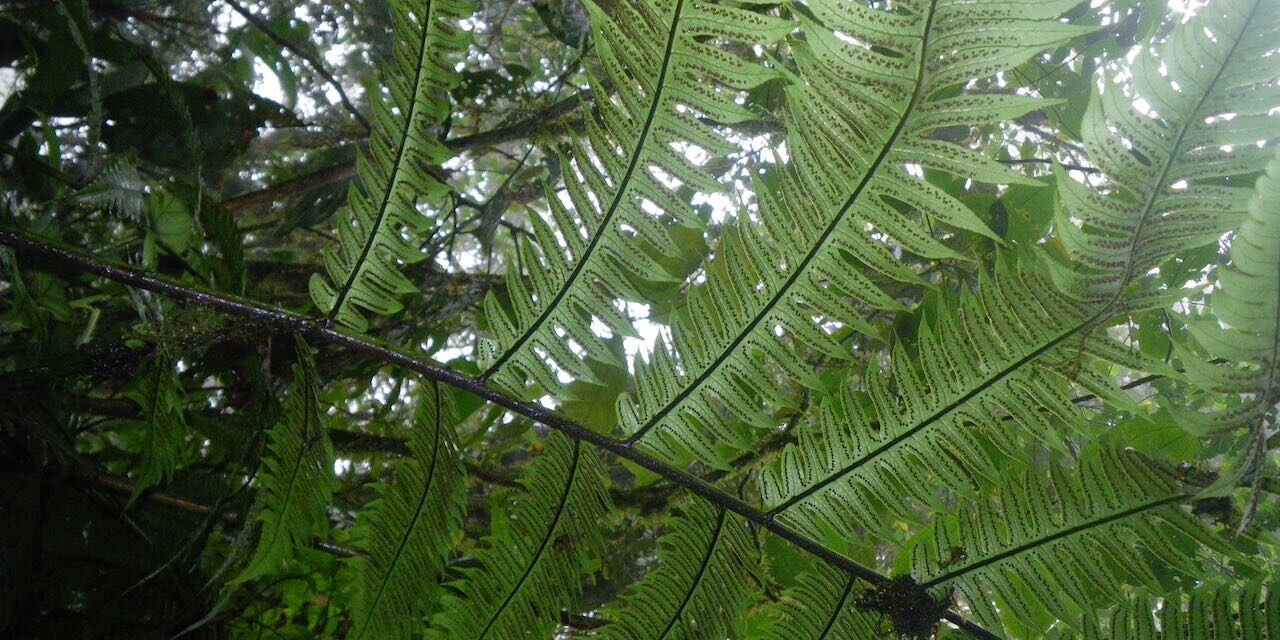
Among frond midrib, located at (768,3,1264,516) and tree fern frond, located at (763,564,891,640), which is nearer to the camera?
frond midrib, located at (768,3,1264,516)

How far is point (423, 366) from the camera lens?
129 cm

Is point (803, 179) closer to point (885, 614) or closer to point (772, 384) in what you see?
point (772, 384)

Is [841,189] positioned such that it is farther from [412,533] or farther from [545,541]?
[412,533]

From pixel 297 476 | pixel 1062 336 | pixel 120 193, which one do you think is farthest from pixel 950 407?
pixel 120 193

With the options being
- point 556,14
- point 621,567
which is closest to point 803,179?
point 556,14

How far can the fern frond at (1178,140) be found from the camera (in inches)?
30.8

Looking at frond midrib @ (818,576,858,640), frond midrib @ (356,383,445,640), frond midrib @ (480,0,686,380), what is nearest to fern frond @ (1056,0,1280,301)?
frond midrib @ (480,0,686,380)

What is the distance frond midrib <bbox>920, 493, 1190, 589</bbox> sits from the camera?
1071 mm

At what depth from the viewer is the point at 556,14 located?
2084 mm

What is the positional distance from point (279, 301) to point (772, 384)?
1911mm

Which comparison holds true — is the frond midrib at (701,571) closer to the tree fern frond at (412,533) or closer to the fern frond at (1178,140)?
the tree fern frond at (412,533)

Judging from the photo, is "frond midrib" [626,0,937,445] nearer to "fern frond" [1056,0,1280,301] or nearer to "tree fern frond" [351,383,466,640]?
"fern frond" [1056,0,1280,301]

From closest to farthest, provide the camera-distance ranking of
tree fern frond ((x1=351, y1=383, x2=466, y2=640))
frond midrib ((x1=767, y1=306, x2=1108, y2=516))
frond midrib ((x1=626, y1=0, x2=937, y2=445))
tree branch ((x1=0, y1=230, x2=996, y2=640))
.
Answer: frond midrib ((x1=626, y1=0, x2=937, y2=445)) < frond midrib ((x1=767, y1=306, x2=1108, y2=516)) < tree branch ((x1=0, y1=230, x2=996, y2=640)) < tree fern frond ((x1=351, y1=383, x2=466, y2=640))

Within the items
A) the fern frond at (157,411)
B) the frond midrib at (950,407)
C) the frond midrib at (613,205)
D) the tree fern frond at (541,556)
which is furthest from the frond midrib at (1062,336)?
the fern frond at (157,411)
